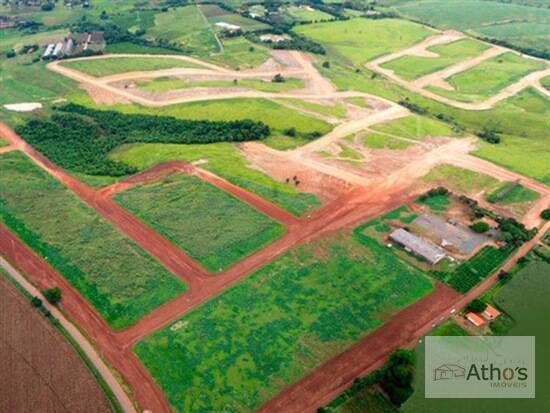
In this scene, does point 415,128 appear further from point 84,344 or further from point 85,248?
point 84,344

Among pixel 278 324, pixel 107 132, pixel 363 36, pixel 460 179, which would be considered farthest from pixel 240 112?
pixel 363 36

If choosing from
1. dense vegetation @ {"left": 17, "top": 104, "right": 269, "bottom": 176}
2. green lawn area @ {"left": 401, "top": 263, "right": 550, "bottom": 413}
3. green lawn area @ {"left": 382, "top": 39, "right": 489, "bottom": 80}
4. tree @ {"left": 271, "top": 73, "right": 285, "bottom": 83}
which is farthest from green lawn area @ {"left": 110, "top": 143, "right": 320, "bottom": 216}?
green lawn area @ {"left": 382, "top": 39, "right": 489, "bottom": 80}

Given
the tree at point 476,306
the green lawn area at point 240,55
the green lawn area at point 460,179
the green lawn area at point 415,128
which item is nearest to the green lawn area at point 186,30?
the green lawn area at point 240,55

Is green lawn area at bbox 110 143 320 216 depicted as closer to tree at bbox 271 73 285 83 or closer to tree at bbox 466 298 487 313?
tree at bbox 466 298 487 313

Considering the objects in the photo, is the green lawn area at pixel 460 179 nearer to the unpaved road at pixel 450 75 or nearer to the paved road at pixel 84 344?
the unpaved road at pixel 450 75

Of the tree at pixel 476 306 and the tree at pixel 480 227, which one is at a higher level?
the tree at pixel 480 227

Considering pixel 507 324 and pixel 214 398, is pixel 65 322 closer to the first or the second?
pixel 214 398

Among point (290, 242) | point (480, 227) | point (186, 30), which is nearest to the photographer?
point (290, 242)
